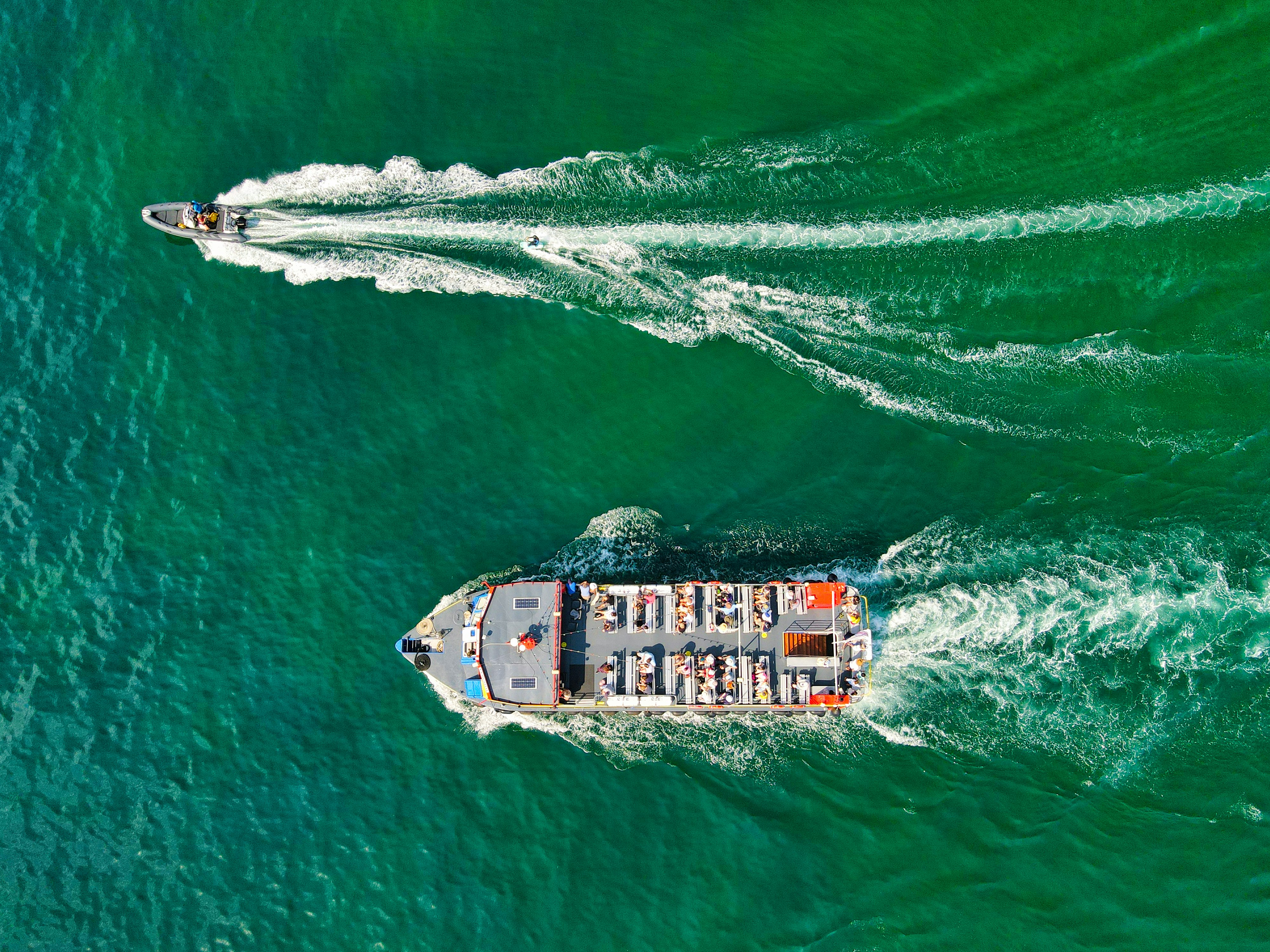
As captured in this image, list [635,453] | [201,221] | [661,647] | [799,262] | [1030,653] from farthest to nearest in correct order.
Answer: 1. [201,221]
2. [799,262]
3. [635,453]
4. [1030,653]
5. [661,647]

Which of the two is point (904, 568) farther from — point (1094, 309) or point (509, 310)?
point (509, 310)

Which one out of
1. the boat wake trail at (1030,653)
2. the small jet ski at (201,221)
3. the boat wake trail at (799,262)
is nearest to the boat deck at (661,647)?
the boat wake trail at (1030,653)

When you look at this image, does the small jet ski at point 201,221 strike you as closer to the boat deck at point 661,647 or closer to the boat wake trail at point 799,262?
the boat wake trail at point 799,262

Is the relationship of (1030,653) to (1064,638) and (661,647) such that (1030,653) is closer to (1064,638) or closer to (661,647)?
(1064,638)

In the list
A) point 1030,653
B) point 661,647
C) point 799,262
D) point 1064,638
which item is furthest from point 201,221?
point 1064,638

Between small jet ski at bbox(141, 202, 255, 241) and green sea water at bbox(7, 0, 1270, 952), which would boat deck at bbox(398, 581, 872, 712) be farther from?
small jet ski at bbox(141, 202, 255, 241)

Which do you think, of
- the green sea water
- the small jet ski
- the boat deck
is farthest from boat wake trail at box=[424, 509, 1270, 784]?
the small jet ski

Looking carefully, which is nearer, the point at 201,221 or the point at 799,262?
the point at 799,262
